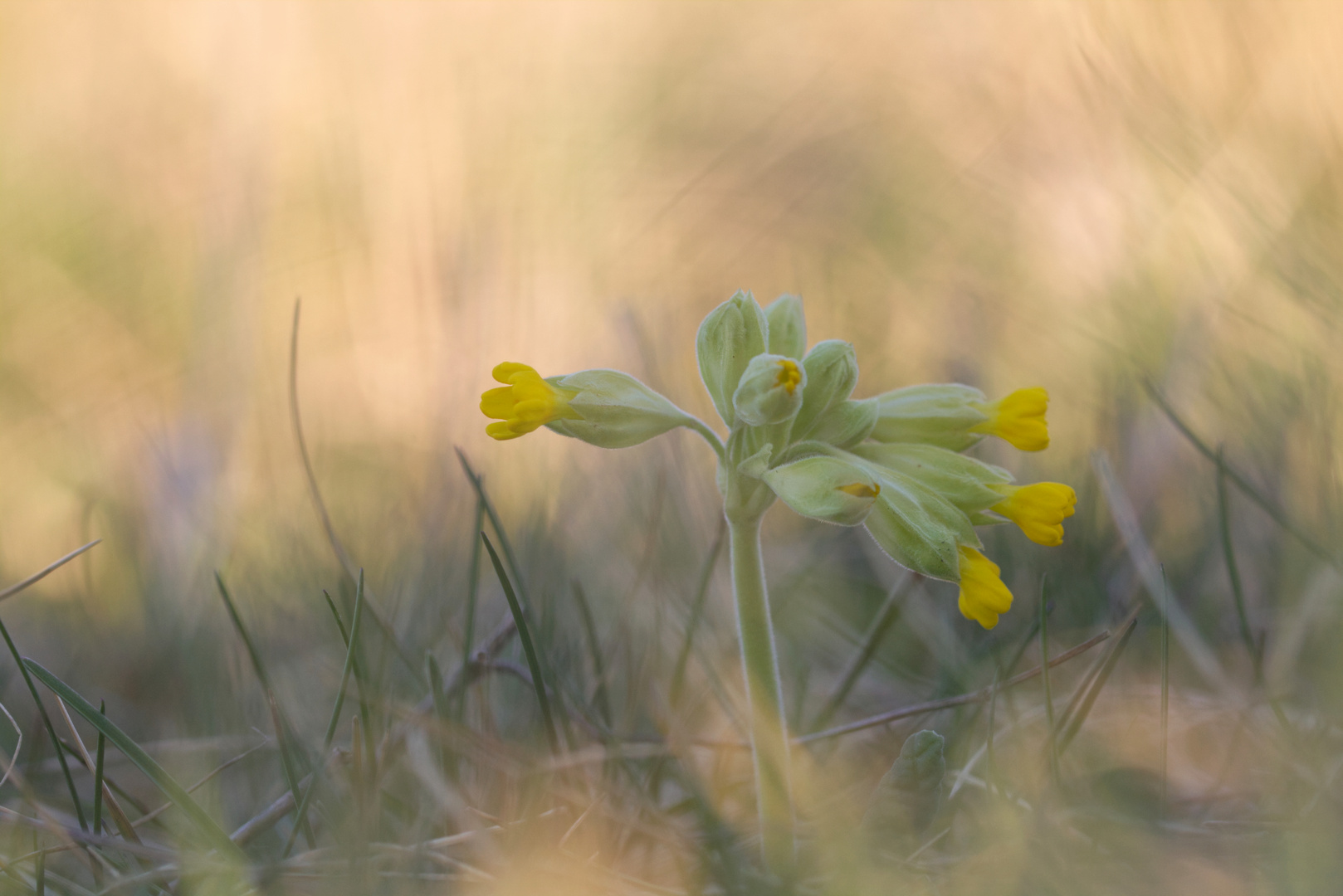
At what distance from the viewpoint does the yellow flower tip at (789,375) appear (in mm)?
1222

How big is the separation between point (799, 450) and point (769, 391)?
0.47ft

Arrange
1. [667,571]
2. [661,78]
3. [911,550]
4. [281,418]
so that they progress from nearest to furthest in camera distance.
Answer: [911,550], [667,571], [281,418], [661,78]

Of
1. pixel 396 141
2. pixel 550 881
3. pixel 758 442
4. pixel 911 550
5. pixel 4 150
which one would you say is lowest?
pixel 550 881

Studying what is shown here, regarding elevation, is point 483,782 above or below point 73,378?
below

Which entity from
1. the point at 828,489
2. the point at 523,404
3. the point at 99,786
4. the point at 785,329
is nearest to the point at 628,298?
the point at 785,329

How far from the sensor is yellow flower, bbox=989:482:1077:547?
4.33ft

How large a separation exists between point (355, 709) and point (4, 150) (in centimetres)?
411

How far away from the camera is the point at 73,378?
3904mm

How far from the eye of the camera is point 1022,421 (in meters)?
1.45

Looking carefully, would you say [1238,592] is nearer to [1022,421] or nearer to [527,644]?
[1022,421]

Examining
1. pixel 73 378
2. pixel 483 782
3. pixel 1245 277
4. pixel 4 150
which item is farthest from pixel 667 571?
pixel 4 150

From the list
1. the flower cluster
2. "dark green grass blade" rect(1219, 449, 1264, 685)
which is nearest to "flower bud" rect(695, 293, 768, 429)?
the flower cluster

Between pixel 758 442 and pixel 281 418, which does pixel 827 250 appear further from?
pixel 758 442

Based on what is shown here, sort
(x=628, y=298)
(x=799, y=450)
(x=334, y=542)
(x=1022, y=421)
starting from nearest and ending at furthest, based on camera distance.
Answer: (x=799, y=450) < (x=1022, y=421) < (x=334, y=542) < (x=628, y=298)
